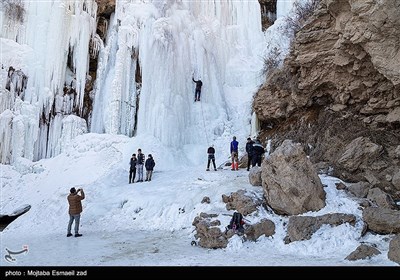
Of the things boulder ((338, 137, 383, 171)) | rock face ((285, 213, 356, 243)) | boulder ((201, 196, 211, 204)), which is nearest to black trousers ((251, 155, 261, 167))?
boulder ((338, 137, 383, 171))

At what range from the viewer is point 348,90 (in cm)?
1285

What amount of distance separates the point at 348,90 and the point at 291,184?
5.07 m

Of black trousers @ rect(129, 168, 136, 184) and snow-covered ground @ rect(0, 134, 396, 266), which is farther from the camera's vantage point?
black trousers @ rect(129, 168, 136, 184)

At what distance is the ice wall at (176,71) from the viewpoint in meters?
19.3

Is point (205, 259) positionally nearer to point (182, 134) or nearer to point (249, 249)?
point (249, 249)

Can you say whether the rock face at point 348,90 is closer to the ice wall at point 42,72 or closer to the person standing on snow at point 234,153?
the person standing on snow at point 234,153

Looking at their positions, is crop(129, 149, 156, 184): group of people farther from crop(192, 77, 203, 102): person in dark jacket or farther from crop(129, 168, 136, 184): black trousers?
crop(192, 77, 203, 102): person in dark jacket

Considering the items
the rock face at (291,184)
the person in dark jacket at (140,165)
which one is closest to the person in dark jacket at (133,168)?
the person in dark jacket at (140,165)

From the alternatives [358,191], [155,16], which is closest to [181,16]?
[155,16]

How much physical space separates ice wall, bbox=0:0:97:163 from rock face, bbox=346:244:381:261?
15.8 metres

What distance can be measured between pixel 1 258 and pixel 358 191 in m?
8.38

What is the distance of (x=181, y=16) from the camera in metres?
21.8

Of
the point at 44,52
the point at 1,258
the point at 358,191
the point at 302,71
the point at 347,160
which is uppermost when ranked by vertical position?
the point at 44,52

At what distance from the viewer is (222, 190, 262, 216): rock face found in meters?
9.69
